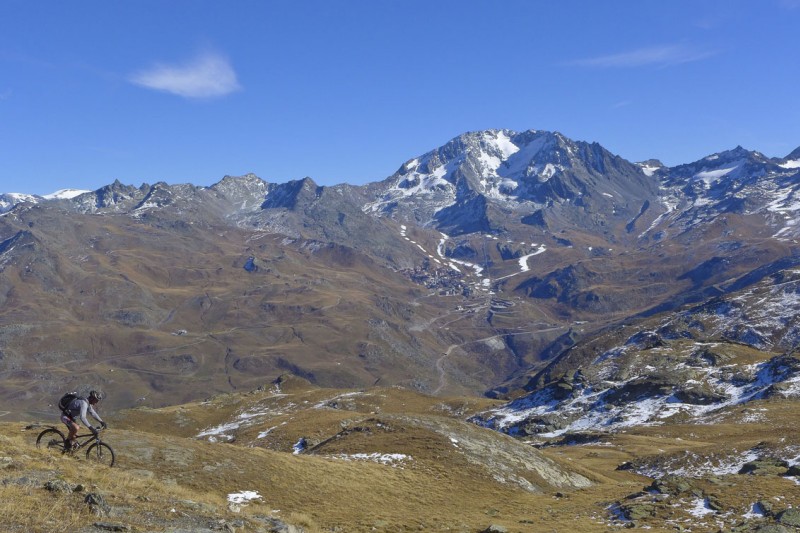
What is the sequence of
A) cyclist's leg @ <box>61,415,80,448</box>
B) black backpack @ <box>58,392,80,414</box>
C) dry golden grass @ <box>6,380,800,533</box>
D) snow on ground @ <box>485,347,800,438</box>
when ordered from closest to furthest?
dry golden grass @ <box>6,380,800,533</box> → black backpack @ <box>58,392,80,414</box> → cyclist's leg @ <box>61,415,80,448</box> → snow on ground @ <box>485,347,800,438</box>

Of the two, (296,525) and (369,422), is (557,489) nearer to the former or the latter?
(369,422)

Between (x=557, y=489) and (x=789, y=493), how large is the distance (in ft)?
55.1

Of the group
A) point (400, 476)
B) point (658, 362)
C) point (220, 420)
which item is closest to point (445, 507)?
Answer: point (400, 476)

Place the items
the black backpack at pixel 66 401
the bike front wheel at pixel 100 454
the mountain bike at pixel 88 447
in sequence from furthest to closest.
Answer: the bike front wheel at pixel 100 454
the mountain bike at pixel 88 447
the black backpack at pixel 66 401

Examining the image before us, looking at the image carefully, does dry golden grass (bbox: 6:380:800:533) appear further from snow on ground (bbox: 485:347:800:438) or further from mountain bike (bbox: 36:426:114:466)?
snow on ground (bbox: 485:347:800:438)

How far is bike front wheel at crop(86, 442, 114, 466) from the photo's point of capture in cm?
3067

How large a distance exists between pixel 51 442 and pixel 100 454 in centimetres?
400

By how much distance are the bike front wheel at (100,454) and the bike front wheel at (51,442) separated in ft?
4.25

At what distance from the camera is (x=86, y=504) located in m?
22.5

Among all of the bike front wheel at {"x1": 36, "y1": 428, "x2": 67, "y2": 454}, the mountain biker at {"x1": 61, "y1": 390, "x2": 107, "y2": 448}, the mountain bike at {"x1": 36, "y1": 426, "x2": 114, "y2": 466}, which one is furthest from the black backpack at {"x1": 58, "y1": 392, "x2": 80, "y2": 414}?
the bike front wheel at {"x1": 36, "y1": 428, "x2": 67, "y2": 454}

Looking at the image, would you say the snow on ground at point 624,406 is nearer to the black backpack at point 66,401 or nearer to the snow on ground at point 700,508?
the snow on ground at point 700,508

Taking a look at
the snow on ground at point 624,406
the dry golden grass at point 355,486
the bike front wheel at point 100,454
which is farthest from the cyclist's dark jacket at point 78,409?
the snow on ground at point 624,406

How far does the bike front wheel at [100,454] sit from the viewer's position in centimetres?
3067

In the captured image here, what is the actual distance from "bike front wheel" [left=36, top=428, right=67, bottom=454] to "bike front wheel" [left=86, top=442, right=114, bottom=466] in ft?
4.25
